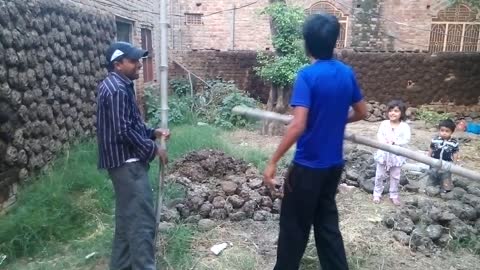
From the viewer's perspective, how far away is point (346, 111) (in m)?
2.38

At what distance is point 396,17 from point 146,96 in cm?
1077

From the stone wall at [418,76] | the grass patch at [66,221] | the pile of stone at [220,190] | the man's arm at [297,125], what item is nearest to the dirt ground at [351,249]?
the pile of stone at [220,190]

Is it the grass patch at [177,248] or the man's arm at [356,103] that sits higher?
the man's arm at [356,103]

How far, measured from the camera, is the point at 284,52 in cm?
910

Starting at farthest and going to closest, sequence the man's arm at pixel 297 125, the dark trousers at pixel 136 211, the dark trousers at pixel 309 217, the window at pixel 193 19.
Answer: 1. the window at pixel 193 19
2. the dark trousers at pixel 136 211
3. the dark trousers at pixel 309 217
4. the man's arm at pixel 297 125

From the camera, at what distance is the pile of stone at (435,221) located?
3506 mm

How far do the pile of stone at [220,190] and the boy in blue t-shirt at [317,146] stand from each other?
1.06 meters

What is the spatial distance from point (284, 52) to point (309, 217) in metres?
7.10

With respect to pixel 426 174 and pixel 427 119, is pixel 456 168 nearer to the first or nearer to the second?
pixel 426 174

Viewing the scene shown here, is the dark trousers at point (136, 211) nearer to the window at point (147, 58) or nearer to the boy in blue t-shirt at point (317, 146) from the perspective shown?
the boy in blue t-shirt at point (317, 146)

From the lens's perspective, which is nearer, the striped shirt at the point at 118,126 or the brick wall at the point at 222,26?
the striped shirt at the point at 118,126

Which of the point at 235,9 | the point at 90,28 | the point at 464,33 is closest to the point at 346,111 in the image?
the point at 90,28

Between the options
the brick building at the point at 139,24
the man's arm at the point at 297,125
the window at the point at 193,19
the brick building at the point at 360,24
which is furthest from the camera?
the window at the point at 193,19

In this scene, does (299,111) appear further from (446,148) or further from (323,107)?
(446,148)
